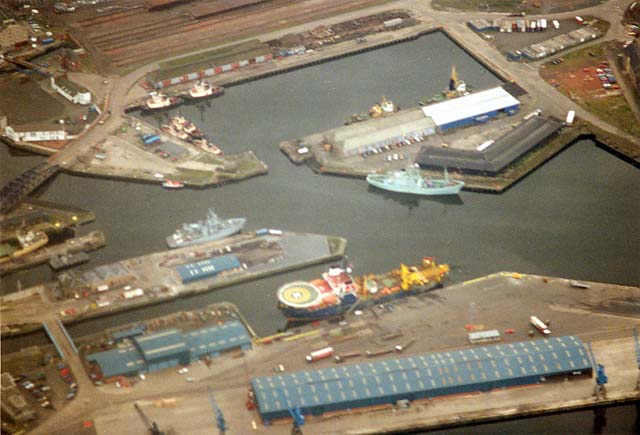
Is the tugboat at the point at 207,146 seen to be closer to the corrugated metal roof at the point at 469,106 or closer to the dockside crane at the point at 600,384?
the corrugated metal roof at the point at 469,106

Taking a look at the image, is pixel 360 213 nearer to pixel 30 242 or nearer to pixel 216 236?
pixel 216 236

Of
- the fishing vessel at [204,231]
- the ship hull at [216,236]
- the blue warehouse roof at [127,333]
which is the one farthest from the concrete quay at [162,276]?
the blue warehouse roof at [127,333]

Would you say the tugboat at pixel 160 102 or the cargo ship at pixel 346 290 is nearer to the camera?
the cargo ship at pixel 346 290

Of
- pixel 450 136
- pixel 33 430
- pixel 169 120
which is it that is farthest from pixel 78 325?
pixel 450 136

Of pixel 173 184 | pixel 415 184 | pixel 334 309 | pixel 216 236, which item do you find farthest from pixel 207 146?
pixel 334 309

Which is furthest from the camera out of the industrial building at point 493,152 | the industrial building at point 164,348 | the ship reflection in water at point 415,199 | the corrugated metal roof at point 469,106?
the corrugated metal roof at point 469,106

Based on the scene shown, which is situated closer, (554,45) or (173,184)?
(173,184)
